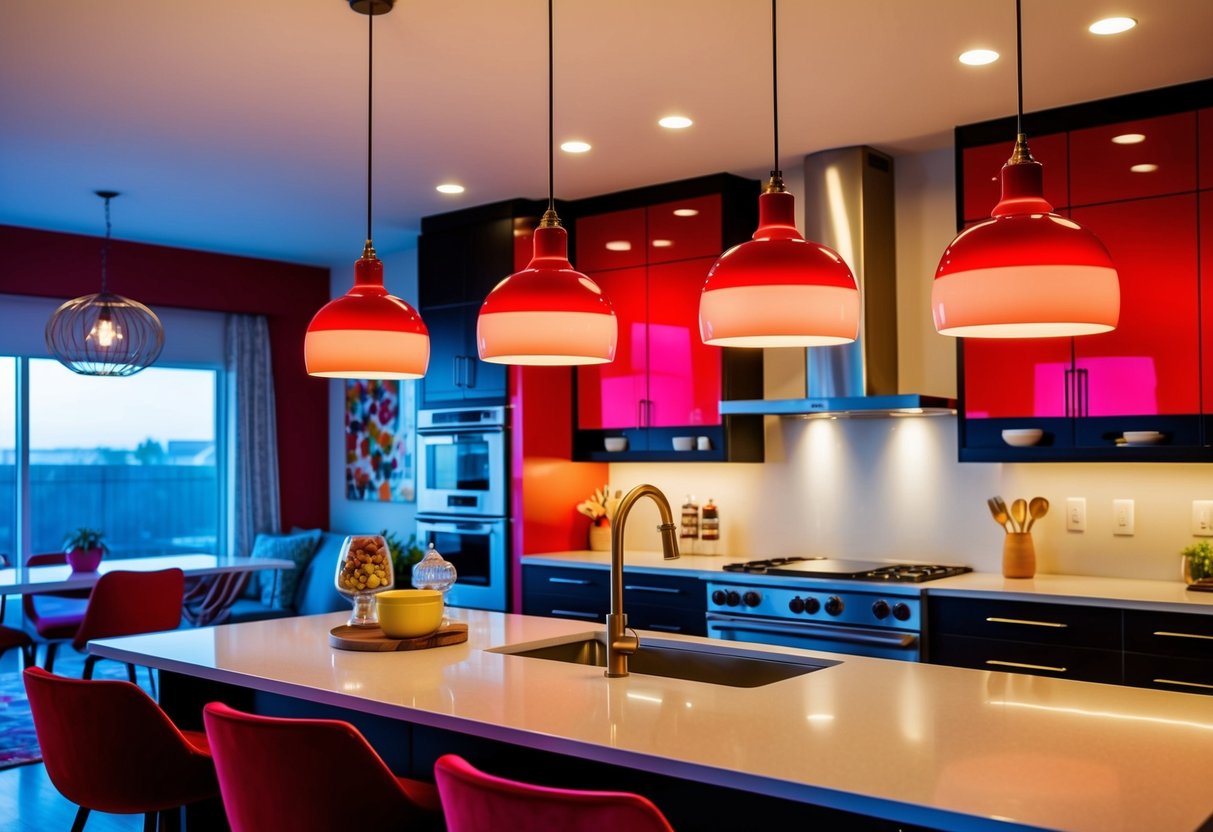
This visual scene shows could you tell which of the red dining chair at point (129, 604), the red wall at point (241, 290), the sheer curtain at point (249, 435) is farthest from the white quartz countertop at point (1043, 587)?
the red wall at point (241, 290)

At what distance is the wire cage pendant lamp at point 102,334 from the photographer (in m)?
5.76

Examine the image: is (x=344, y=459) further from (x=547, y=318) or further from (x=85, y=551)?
(x=547, y=318)

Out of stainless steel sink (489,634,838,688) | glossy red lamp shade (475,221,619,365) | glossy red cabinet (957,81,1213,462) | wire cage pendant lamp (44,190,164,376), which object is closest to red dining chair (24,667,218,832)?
stainless steel sink (489,634,838,688)

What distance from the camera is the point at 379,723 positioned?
8.87 feet

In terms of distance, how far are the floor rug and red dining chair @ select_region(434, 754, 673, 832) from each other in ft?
12.5

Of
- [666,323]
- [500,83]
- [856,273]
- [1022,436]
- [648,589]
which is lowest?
[648,589]

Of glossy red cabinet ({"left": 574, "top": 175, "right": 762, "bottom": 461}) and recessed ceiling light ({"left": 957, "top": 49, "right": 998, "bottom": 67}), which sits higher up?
recessed ceiling light ({"left": 957, "top": 49, "right": 998, "bottom": 67})

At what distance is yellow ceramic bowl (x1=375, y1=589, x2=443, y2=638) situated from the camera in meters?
2.94

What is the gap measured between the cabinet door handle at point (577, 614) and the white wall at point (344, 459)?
2.01 metres

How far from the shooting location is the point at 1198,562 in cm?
401

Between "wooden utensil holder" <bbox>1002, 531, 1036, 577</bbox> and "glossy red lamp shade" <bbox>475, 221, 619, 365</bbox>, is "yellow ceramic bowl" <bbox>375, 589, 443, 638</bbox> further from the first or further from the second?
"wooden utensil holder" <bbox>1002, 531, 1036, 577</bbox>

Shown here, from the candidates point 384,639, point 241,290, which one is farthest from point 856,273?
point 241,290

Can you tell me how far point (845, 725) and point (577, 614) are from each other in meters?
3.34

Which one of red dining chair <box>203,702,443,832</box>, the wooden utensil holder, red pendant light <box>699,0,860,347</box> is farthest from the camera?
the wooden utensil holder
